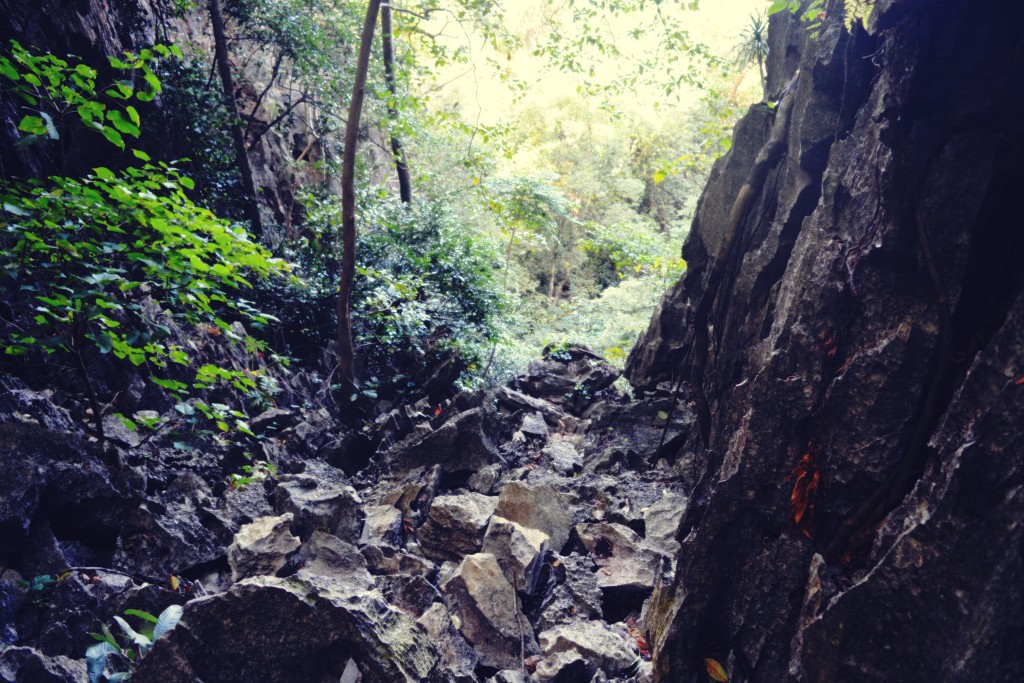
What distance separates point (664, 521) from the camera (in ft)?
15.4

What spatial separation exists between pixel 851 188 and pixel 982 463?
1.69m

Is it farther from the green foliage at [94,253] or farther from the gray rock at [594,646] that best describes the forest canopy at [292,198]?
the gray rock at [594,646]

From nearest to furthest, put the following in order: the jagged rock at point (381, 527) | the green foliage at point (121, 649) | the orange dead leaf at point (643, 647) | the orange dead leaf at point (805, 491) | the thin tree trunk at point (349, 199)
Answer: the green foliage at point (121, 649)
the orange dead leaf at point (805, 491)
the orange dead leaf at point (643, 647)
the jagged rock at point (381, 527)
the thin tree trunk at point (349, 199)

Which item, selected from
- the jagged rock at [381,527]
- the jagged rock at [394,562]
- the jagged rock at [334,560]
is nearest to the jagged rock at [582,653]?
the jagged rock at [394,562]

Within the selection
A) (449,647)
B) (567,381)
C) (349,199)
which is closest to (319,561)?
(449,647)

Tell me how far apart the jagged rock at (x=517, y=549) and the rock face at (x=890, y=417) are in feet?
2.74

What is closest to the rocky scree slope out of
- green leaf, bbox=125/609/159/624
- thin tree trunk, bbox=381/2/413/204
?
green leaf, bbox=125/609/159/624

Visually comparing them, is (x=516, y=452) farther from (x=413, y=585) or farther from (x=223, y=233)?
(x=223, y=233)

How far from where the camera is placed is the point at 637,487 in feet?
18.5

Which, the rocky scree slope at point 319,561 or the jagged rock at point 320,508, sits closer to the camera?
the rocky scree slope at point 319,561

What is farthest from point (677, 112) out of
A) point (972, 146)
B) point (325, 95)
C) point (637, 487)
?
point (972, 146)

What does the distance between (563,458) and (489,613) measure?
3.51 meters

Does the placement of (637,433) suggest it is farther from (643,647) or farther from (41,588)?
(41,588)

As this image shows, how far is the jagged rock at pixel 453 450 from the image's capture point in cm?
592
